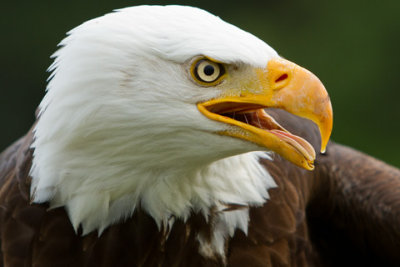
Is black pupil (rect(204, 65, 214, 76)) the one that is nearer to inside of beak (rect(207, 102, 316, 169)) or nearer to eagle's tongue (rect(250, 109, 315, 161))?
inside of beak (rect(207, 102, 316, 169))

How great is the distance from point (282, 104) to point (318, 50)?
7259 millimetres

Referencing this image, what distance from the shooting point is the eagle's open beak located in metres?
Result: 2.51

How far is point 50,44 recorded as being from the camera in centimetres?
1011

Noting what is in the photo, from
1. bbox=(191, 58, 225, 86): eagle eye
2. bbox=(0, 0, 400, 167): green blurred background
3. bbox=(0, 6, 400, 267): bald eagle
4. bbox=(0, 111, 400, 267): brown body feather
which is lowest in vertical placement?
bbox=(0, 0, 400, 167): green blurred background

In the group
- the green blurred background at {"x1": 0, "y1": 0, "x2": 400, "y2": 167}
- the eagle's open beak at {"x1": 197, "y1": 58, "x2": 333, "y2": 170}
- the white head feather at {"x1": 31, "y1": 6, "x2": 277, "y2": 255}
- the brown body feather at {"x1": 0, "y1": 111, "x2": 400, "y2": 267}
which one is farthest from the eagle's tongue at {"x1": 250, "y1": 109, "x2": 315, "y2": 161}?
the green blurred background at {"x1": 0, "y1": 0, "x2": 400, "y2": 167}

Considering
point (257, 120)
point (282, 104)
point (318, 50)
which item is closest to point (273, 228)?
point (257, 120)

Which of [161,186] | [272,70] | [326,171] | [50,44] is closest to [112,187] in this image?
[161,186]

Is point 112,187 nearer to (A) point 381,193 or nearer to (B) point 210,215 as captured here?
(B) point 210,215

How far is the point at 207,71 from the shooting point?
2516mm

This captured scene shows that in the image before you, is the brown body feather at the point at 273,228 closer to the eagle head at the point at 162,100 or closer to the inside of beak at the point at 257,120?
the eagle head at the point at 162,100

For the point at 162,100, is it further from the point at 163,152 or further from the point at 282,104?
the point at 282,104

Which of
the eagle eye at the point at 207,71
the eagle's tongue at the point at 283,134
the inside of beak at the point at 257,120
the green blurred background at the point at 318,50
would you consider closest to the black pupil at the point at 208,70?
the eagle eye at the point at 207,71

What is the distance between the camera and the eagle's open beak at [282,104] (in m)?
2.51

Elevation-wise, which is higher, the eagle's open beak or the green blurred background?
the eagle's open beak
